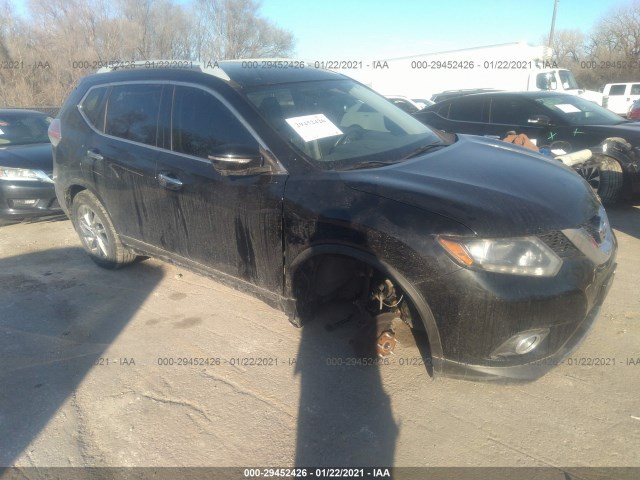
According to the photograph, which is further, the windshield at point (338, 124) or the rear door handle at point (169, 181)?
the rear door handle at point (169, 181)

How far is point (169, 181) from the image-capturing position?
10.8 feet

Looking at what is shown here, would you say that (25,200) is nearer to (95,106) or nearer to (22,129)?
(22,129)

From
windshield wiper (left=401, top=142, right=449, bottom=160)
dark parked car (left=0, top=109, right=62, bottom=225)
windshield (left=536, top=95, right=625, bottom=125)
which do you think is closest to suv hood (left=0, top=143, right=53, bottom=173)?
dark parked car (left=0, top=109, right=62, bottom=225)

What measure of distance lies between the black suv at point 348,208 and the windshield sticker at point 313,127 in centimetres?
1

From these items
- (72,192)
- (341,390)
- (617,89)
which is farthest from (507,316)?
(617,89)

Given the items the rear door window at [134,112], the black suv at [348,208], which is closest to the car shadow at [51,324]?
Result: the black suv at [348,208]

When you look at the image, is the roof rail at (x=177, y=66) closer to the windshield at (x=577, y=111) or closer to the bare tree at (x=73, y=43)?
the windshield at (x=577, y=111)

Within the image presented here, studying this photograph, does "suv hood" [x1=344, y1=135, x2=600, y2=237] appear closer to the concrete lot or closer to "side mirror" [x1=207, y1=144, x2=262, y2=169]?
"side mirror" [x1=207, y1=144, x2=262, y2=169]

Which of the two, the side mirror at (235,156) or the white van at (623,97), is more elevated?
the side mirror at (235,156)

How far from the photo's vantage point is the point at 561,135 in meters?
6.09

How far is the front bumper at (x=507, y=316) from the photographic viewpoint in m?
2.14

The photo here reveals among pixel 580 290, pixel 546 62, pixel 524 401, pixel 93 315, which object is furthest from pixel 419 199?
pixel 546 62

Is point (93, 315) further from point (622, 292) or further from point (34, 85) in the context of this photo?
point (34, 85)

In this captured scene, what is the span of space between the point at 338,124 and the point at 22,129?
20.2 ft
